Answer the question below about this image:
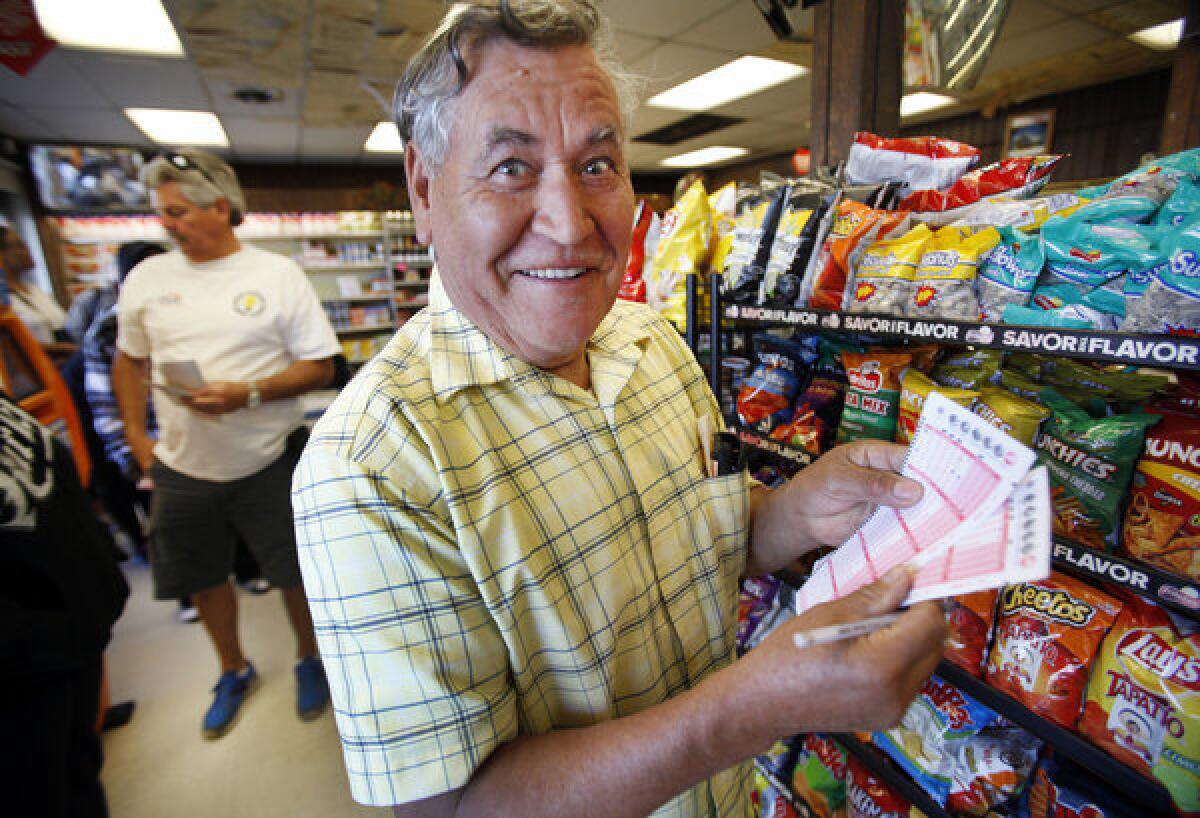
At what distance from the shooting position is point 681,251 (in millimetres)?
A: 1697

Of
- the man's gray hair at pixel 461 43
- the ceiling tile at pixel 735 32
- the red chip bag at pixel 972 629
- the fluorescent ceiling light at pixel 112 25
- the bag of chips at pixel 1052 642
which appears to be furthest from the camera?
the ceiling tile at pixel 735 32

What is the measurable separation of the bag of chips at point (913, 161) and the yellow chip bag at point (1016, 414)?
0.58m

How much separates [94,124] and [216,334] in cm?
578

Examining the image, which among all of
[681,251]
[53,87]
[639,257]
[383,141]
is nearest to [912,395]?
[681,251]

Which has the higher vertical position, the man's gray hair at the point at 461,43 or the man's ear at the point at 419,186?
the man's gray hair at the point at 461,43

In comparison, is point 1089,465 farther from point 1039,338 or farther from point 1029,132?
point 1029,132

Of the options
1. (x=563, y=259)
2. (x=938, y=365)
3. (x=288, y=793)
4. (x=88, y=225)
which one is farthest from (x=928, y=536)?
(x=88, y=225)

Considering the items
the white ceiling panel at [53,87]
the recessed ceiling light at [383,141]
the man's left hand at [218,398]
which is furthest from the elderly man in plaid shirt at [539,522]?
the recessed ceiling light at [383,141]

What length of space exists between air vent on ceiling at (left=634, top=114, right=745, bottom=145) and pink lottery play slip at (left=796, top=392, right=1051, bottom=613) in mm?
7518

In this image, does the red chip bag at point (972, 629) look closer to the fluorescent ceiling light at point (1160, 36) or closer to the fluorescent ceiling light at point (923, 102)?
the fluorescent ceiling light at point (1160, 36)

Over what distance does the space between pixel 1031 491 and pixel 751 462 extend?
4.11 feet

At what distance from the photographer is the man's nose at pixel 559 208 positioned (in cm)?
77

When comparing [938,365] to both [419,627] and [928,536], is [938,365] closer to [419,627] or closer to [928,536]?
[928,536]

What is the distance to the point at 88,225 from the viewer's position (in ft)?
20.6
